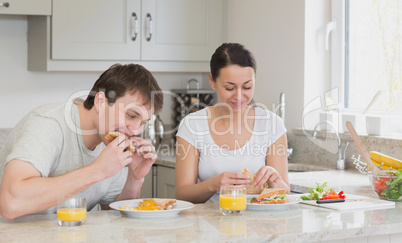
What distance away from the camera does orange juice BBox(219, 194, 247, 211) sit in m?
2.00

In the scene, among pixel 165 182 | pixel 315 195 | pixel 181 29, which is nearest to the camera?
pixel 315 195

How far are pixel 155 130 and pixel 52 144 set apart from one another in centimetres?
243

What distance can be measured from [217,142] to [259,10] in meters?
1.69

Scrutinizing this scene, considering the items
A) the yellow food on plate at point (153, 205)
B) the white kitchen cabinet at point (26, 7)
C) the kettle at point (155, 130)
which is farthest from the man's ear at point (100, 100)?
the kettle at point (155, 130)

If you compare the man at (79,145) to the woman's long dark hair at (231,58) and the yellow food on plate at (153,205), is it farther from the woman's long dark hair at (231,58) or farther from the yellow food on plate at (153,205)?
the woman's long dark hair at (231,58)

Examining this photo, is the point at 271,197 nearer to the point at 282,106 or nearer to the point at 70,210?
the point at 70,210

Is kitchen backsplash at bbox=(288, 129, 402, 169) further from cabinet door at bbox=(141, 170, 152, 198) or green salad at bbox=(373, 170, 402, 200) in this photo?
cabinet door at bbox=(141, 170, 152, 198)

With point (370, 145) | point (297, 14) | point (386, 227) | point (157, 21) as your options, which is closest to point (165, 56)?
point (157, 21)

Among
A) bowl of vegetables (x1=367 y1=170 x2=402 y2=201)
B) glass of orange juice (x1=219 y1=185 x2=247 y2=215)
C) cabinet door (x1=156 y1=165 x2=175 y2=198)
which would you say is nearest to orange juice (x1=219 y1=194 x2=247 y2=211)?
glass of orange juice (x1=219 y1=185 x2=247 y2=215)

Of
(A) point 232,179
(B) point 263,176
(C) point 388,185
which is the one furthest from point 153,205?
(C) point 388,185

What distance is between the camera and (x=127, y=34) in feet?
13.2

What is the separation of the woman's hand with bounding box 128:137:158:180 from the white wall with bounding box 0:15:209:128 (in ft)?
6.44

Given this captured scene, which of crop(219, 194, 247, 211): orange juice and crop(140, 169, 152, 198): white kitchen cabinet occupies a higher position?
crop(219, 194, 247, 211): orange juice

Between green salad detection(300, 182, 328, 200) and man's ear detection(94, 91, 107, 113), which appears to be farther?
green salad detection(300, 182, 328, 200)
